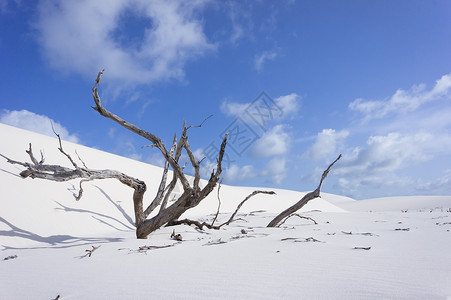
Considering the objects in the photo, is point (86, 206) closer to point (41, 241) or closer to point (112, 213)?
point (112, 213)

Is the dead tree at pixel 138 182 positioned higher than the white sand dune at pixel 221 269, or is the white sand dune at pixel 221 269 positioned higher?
the dead tree at pixel 138 182

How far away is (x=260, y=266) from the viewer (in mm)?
2043

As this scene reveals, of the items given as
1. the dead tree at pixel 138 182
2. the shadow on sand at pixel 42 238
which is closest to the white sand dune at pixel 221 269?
the shadow on sand at pixel 42 238

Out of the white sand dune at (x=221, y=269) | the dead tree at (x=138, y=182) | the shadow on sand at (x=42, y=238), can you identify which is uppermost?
the dead tree at (x=138, y=182)

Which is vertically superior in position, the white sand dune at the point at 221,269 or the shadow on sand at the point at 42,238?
the shadow on sand at the point at 42,238

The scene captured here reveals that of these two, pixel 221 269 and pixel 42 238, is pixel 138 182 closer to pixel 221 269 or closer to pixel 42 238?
pixel 42 238

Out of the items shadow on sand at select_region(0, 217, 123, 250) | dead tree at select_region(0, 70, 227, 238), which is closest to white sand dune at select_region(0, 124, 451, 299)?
shadow on sand at select_region(0, 217, 123, 250)

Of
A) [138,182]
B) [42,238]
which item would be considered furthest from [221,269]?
[42,238]

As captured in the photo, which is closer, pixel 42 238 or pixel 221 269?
pixel 221 269

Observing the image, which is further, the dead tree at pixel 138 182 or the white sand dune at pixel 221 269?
the dead tree at pixel 138 182

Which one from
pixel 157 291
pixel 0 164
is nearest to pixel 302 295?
pixel 157 291

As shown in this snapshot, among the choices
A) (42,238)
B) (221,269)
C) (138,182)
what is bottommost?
(221,269)

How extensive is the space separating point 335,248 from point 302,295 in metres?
1.36

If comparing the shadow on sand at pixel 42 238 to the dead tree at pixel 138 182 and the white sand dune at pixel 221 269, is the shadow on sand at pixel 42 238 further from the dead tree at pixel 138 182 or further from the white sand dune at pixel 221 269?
the dead tree at pixel 138 182
